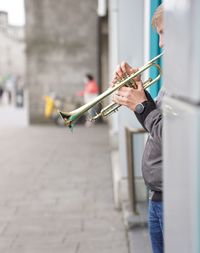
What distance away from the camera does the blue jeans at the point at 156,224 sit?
8.34 feet

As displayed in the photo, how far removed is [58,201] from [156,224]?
3772mm

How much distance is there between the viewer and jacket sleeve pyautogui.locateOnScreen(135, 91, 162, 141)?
7.53 ft

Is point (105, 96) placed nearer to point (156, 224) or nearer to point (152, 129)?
point (152, 129)

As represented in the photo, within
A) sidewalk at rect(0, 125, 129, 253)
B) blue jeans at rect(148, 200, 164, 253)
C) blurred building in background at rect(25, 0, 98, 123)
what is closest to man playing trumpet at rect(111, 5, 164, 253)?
blue jeans at rect(148, 200, 164, 253)

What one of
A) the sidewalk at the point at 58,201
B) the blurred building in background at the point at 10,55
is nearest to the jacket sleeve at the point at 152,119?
the sidewalk at the point at 58,201

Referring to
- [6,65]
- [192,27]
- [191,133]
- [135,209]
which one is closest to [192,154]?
[191,133]

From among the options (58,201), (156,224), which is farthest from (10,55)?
(156,224)

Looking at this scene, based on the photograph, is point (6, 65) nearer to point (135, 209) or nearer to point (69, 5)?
point (69, 5)

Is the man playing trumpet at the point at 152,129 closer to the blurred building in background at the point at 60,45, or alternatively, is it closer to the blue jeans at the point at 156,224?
the blue jeans at the point at 156,224

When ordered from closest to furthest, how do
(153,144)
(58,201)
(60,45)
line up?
(153,144)
(58,201)
(60,45)

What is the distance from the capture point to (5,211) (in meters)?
5.81

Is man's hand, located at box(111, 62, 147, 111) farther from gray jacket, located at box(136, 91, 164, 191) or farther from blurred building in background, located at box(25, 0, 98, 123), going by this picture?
blurred building in background, located at box(25, 0, 98, 123)

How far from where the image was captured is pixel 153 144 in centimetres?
242

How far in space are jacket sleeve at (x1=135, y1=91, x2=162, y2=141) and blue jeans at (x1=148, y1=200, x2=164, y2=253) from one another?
1.39 ft
